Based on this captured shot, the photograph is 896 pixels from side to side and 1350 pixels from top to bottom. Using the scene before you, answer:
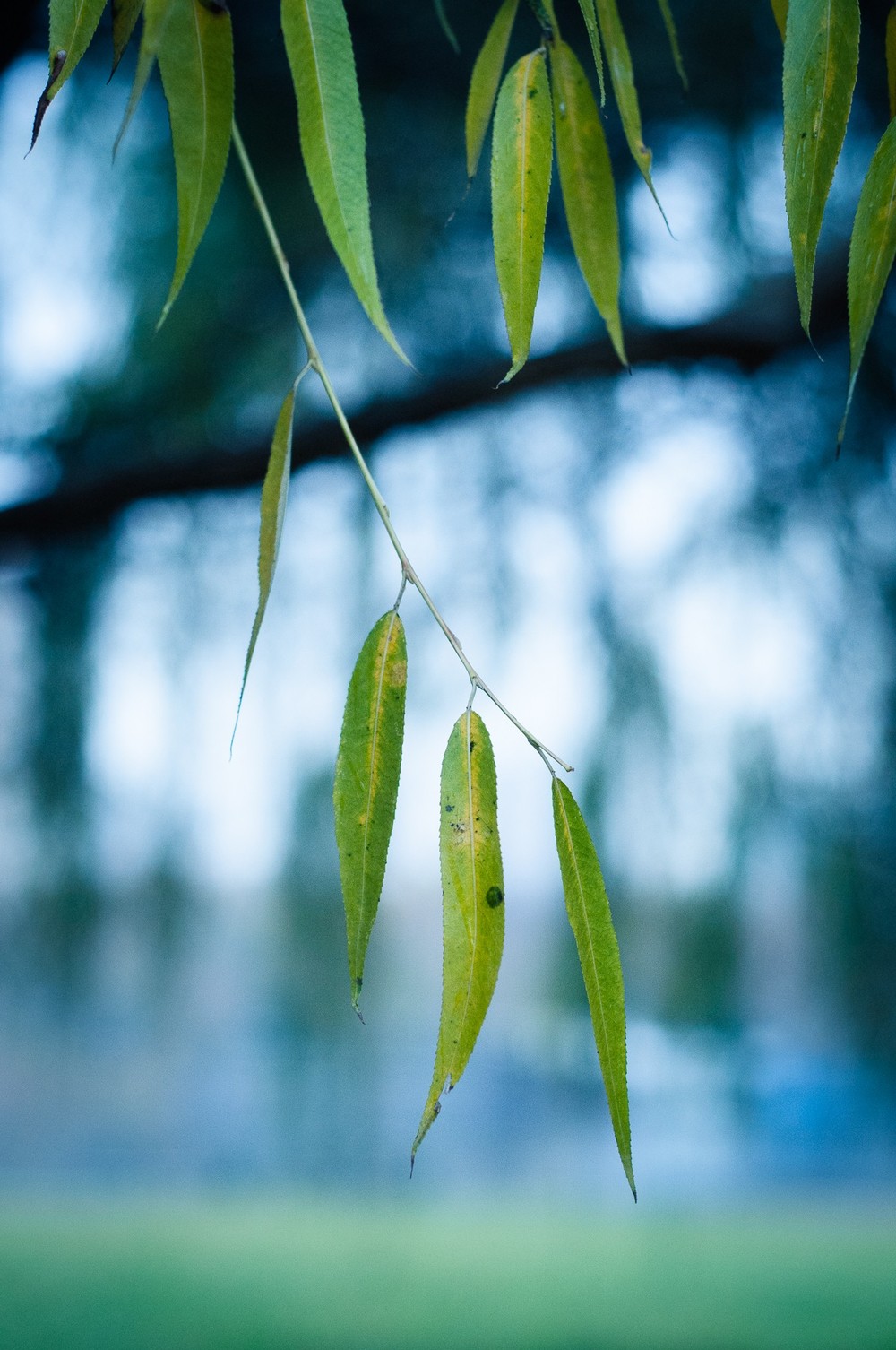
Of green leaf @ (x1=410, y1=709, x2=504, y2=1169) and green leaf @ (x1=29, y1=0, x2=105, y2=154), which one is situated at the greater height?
green leaf @ (x1=29, y1=0, x2=105, y2=154)

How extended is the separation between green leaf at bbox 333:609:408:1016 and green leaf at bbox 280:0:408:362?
8 centimetres

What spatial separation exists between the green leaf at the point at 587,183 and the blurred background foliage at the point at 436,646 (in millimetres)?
620

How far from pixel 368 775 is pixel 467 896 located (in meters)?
0.04

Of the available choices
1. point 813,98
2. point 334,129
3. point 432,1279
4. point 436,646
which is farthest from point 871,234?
point 432,1279

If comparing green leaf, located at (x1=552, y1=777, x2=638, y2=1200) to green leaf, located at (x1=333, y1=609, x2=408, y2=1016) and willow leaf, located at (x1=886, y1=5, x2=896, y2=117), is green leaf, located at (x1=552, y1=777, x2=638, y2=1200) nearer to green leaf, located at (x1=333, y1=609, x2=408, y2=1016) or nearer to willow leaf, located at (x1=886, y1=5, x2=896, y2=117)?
green leaf, located at (x1=333, y1=609, x2=408, y2=1016)

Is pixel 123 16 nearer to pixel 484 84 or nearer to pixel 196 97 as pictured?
pixel 196 97

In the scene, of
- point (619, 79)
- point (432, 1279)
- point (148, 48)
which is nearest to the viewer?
point (148, 48)

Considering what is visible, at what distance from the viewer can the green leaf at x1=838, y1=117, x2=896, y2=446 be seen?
0.28m

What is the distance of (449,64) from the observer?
1.06 m

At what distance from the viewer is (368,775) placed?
0.87ft

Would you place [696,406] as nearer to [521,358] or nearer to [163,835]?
[163,835]

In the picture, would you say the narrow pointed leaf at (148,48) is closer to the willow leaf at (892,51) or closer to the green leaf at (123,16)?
the green leaf at (123,16)

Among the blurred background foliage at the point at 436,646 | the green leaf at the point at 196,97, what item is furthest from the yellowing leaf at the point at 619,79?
the blurred background foliage at the point at 436,646

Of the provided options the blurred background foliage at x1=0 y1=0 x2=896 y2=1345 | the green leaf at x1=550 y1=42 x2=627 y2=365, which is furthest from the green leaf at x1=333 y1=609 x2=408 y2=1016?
the blurred background foliage at x1=0 y1=0 x2=896 y2=1345
